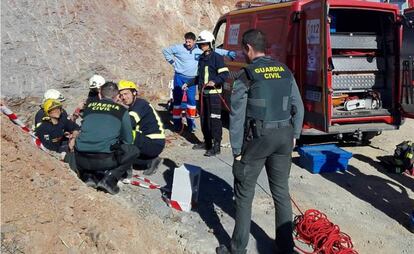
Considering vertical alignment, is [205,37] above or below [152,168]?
above

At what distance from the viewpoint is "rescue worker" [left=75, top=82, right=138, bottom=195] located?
17.1 feet

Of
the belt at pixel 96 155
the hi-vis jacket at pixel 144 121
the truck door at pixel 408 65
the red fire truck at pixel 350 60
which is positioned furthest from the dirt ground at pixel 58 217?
the truck door at pixel 408 65

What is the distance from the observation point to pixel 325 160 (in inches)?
262

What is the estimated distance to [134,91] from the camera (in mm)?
6281

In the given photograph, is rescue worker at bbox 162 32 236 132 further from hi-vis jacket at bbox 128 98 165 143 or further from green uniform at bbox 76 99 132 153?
green uniform at bbox 76 99 132 153

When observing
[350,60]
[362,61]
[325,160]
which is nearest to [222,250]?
[325,160]

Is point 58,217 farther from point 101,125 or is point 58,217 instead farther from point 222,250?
point 101,125

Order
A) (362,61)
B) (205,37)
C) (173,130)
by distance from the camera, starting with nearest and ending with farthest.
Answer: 1. (205,37)
2. (362,61)
3. (173,130)

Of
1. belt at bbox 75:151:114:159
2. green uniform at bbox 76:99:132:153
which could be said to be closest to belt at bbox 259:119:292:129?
green uniform at bbox 76:99:132:153

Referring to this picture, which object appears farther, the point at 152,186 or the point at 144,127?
the point at 144,127

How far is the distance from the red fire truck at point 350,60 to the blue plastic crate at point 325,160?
0.34 m

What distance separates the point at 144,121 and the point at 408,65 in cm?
381

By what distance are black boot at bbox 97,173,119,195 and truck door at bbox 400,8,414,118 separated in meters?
4.37

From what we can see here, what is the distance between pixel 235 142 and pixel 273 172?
45cm
